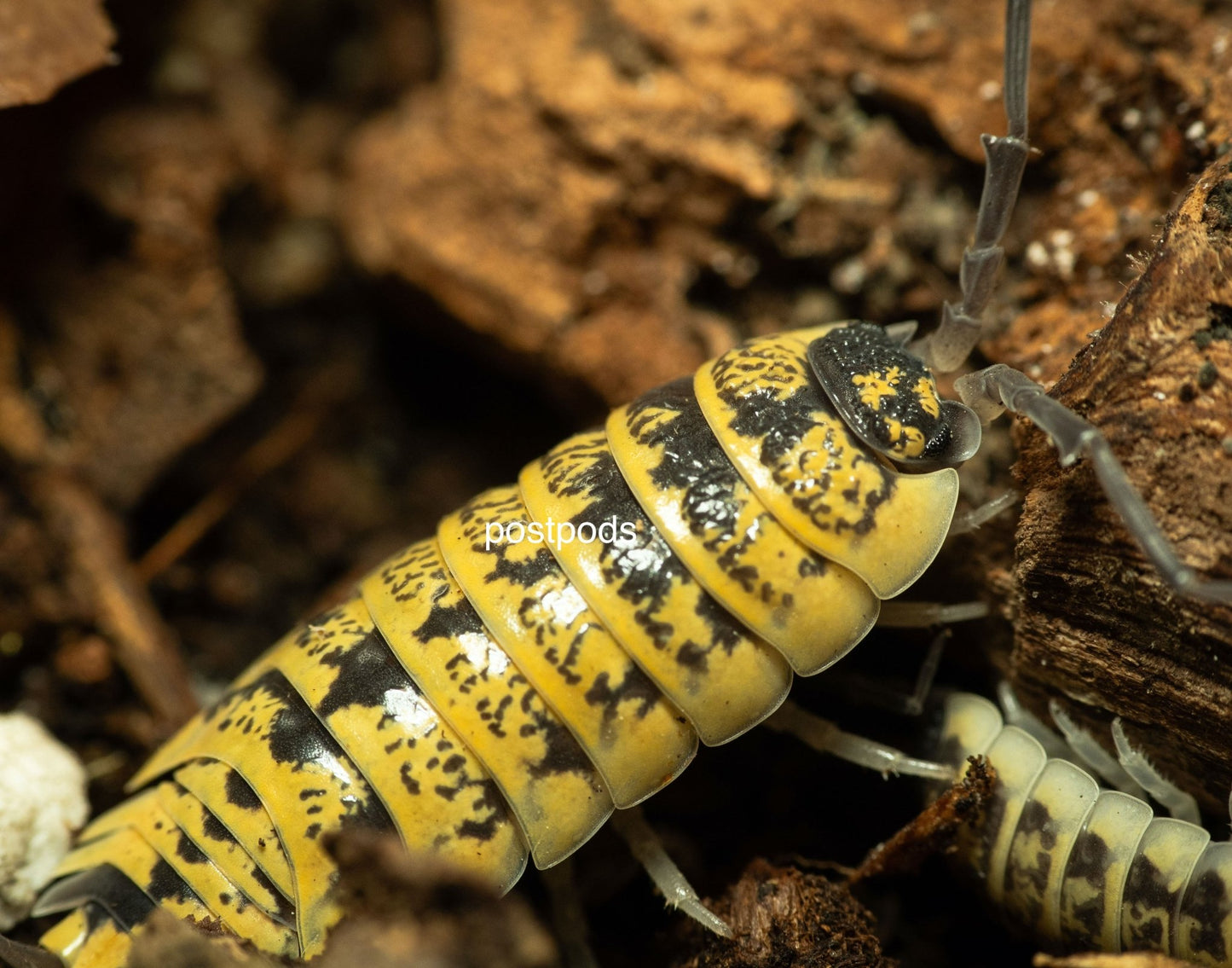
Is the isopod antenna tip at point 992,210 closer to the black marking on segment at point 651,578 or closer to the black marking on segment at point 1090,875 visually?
the black marking on segment at point 651,578

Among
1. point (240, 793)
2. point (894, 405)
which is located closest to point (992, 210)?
point (894, 405)

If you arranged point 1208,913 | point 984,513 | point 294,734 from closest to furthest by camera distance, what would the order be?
point 1208,913 < point 294,734 < point 984,513

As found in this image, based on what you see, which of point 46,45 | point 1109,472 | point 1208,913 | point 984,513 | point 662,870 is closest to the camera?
point 1109,472

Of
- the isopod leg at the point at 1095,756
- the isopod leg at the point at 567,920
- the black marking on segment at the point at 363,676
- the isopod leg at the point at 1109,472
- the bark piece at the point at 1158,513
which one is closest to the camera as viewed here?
the isopod leg at the point at 1109,472

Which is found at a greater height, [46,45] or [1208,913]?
[46,45]

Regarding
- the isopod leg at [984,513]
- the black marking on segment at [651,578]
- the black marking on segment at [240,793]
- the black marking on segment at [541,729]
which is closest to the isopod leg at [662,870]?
the black marking on segment at [541,729]

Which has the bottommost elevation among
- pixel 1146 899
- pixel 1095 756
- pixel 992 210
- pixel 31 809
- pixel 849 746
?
pixel 1146 899

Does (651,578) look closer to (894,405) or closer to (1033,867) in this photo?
(894,405)

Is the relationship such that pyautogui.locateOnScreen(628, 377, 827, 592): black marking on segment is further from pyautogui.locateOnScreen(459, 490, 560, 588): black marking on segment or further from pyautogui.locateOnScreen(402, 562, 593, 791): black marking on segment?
pyautogui.locateOnScreen(402, 562, 593, 791): black marking on segment
